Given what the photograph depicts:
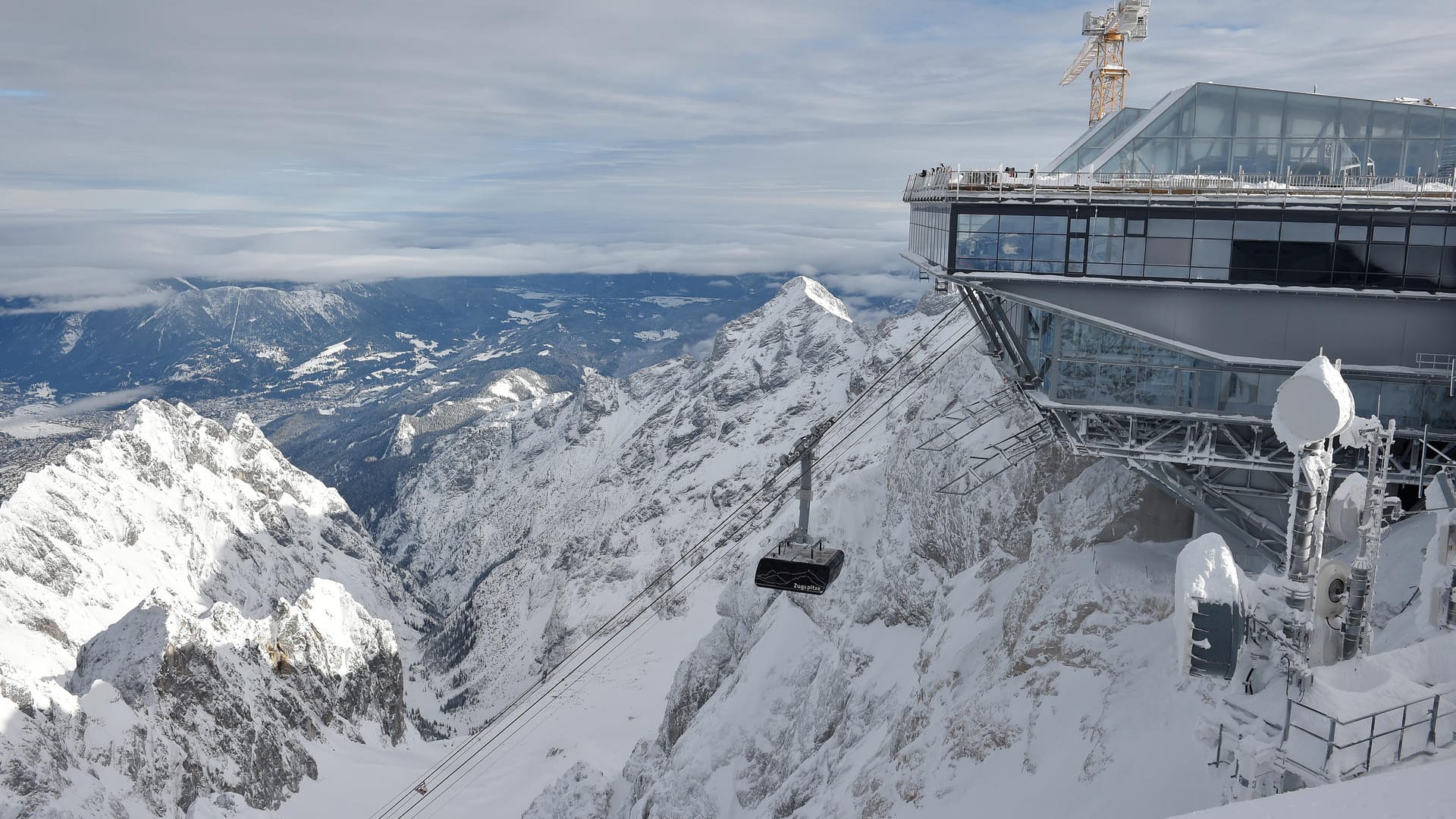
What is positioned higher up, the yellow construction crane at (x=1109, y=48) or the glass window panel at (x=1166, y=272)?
the yellow construction crane at (x=1109, y=48)

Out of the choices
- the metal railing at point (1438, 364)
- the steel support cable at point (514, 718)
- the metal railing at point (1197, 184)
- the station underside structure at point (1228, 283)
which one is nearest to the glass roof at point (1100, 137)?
the station underside structure at point (1228, 283)

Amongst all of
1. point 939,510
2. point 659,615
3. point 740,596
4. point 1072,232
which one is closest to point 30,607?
point 659,615

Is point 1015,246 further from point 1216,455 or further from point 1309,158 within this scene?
point 1309,158

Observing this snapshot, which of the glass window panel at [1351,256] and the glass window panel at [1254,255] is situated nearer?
the glass window panel at [1351,256]

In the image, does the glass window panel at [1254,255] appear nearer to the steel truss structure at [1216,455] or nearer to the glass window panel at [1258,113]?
the glass window panel at [1258,113]

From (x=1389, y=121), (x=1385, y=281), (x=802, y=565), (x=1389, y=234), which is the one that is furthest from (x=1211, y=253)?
(x=802, y=565)

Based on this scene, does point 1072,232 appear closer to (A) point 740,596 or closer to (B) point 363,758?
(A) point 740,596
